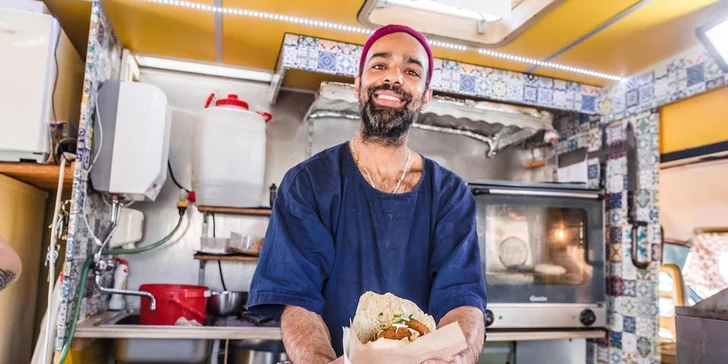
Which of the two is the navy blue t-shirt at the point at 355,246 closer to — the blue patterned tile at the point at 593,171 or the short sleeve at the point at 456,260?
the short sleeve at the point at 456,260

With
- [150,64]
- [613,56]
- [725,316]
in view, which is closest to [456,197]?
[725,316]

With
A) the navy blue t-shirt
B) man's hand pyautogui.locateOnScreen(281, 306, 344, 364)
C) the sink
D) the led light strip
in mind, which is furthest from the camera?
the sink

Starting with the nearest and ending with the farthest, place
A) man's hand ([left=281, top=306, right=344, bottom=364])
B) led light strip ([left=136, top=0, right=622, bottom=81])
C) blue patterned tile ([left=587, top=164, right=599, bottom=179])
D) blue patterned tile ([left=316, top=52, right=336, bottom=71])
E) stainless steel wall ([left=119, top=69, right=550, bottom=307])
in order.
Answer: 1. man's hand ([left=281, top=306, right=344, bottom=364])
2. led light strip ([left=136, top=0, right=622, bottom=81])
3. blue patterned tile ([left=316, top=52, right=336, bottom=71])
4. stainless steel wall ([left=119, top=69, right=550, bottom=307])
5. blue patterned tile ([left=587, top=164, right=599, bottom=179])

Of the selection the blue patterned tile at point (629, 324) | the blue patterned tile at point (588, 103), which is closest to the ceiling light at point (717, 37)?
the blue patterned tile at point (588, 103)

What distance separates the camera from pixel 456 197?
1.46 metres

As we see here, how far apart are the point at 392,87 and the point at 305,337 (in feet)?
2.23

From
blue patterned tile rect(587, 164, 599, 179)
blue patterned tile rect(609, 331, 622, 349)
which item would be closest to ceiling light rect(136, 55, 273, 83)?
blue patterned tile rect(587, 164, 599, 179)

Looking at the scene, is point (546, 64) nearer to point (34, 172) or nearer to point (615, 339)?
point (615, 339)

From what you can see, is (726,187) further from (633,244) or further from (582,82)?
(582,82)

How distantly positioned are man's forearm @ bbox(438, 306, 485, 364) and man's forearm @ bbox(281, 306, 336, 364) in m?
0.30

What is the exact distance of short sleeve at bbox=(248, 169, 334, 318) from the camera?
121cm

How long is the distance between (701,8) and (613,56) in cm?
52

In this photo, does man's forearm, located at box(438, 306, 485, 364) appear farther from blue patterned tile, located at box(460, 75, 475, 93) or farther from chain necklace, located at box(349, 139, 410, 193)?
blue patterned tile, located at box(460, 75, 475, 93)

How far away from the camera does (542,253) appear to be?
2.72 metres
